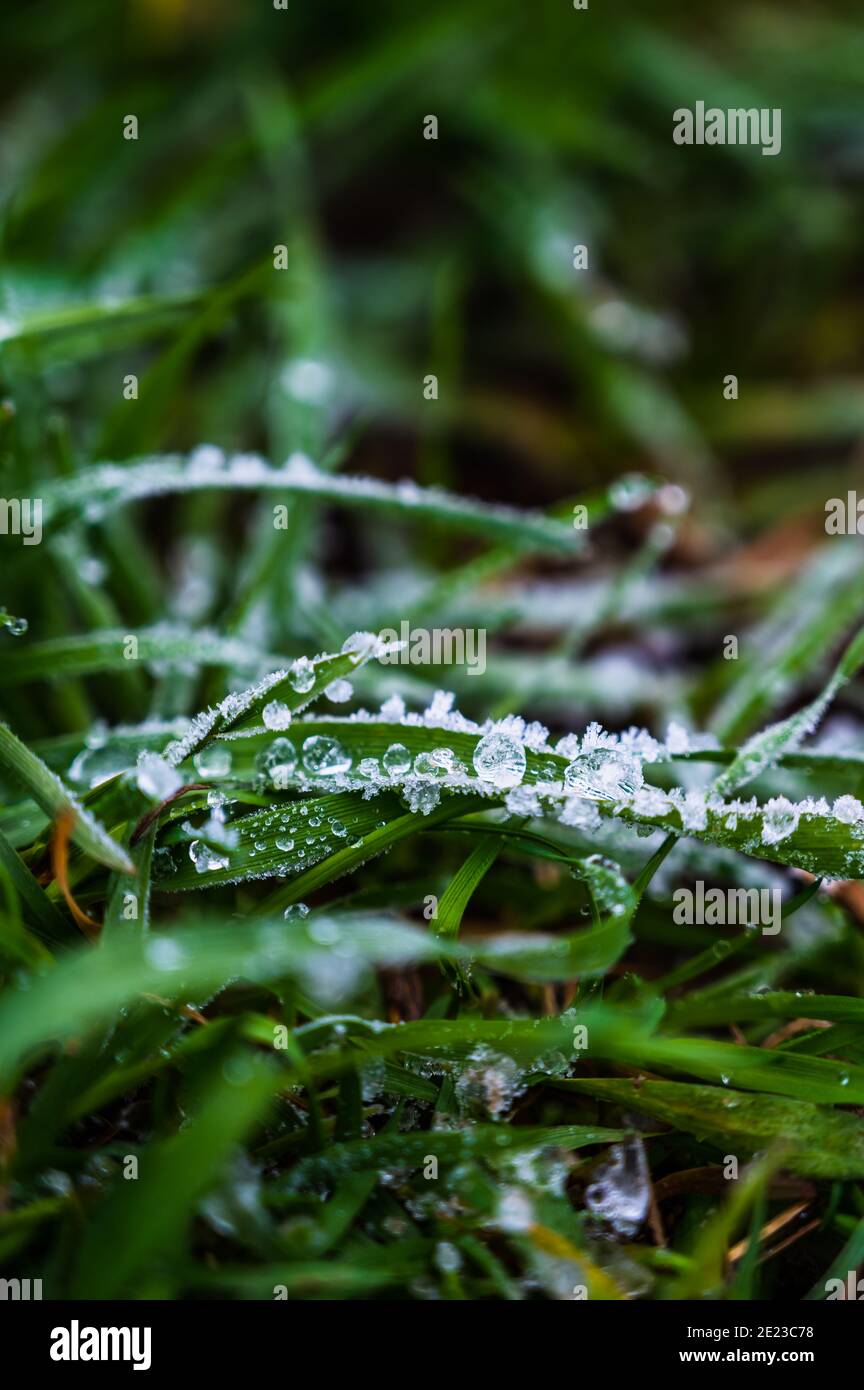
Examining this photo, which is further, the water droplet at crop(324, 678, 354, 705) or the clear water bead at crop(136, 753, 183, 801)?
the water droplet at crop(324, 678, 354, 705)

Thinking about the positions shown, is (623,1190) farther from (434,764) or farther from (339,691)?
(339,691)

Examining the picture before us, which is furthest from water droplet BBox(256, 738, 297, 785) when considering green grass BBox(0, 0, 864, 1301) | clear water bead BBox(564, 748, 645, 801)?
clear water bead BBox(564, 748, 645, 801)

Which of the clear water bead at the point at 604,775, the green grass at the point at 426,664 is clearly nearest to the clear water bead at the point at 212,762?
the green grass at the point at 426,664

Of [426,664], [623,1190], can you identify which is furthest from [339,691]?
[623,1190]

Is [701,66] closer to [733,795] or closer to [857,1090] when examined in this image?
[733,795]

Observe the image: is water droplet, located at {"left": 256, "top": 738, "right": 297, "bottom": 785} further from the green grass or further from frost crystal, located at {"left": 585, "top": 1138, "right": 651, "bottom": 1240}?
frost crystal, located at {"left": 585, "top": 1138, "right": 651, "bottom": 1240}

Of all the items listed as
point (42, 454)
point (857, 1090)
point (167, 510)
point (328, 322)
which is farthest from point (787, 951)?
point (328, 322)

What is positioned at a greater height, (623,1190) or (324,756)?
(324,756)
